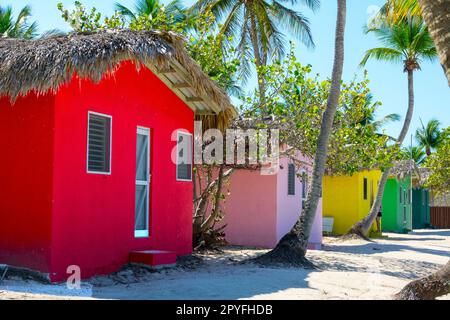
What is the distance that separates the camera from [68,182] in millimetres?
8531

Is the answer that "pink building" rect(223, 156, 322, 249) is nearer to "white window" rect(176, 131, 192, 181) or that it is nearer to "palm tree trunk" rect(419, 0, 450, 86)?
"white window" rect(176, 131, 192, 181)

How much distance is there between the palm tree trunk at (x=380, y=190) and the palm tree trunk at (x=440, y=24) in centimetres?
1358

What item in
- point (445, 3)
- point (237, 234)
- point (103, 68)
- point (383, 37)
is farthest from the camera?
point (383, 37)

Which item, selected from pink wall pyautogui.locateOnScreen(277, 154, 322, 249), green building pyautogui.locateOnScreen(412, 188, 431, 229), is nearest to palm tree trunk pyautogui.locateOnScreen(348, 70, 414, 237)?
pink wall pyautogui.locateOnScreen(277, 154, 322, 249)

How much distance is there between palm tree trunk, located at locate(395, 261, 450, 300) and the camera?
23.1 feet

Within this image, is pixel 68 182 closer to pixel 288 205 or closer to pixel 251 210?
pixel 251 210

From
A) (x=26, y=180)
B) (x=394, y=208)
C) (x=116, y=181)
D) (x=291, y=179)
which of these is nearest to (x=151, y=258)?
(x=116, y=181)

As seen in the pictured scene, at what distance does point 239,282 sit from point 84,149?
3.22 meters

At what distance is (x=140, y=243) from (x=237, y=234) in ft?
21.1

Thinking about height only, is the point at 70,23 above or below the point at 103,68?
above

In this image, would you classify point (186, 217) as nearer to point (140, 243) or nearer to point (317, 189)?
point (140, 243)

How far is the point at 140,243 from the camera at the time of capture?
10242 millimetres
